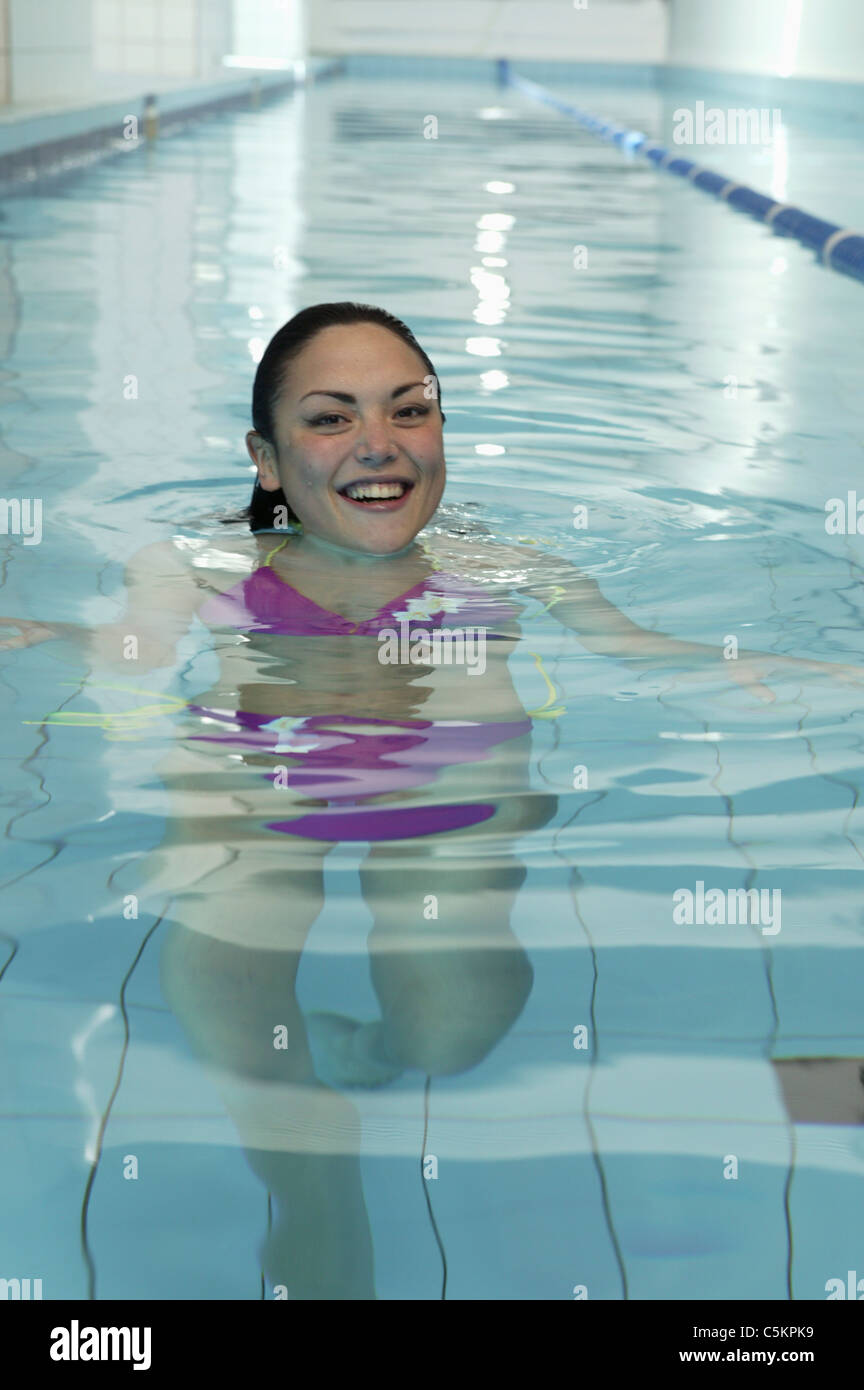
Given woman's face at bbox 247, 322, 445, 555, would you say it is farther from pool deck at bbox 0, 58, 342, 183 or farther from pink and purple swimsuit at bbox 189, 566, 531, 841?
pool deck at bbox 0, 58, 342, 183

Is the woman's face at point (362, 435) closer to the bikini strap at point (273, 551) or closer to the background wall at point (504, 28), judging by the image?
the bikini strap at point (273, 551)

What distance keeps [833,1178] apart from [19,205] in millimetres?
8727

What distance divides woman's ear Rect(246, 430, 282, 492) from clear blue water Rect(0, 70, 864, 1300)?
0.30m

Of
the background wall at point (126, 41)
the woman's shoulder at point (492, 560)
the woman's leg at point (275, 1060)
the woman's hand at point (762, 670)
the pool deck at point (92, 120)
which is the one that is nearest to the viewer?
the woman's leg at point (275, 1060)

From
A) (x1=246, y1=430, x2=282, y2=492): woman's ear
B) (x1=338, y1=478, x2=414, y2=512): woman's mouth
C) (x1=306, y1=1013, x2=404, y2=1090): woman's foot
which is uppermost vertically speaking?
(x1=246, y1=430, x2=282, y2=492): woman's ear

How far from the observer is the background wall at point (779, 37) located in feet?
55.9

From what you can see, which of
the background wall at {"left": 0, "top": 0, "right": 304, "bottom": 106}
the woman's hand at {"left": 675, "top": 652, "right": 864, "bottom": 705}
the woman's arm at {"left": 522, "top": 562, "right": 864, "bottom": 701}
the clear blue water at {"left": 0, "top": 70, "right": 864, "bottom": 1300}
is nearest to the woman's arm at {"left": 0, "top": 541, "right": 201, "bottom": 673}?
the clear blue water at {"left": 0, "top": 70, "right": 864, "bottom": 1300}

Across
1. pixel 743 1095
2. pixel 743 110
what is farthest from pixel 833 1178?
pixel 743 110

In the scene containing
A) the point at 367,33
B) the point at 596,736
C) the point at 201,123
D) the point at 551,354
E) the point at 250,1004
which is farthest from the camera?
the point at 367,33

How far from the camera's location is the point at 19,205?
9.07 metres

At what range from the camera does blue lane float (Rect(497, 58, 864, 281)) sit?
811 centimetres

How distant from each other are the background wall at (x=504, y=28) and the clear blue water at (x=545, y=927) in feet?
93.0

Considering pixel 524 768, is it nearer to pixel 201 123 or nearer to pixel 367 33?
pixel 201 123

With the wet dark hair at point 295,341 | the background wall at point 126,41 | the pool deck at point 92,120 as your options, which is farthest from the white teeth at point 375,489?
the background wall at point 126,41
